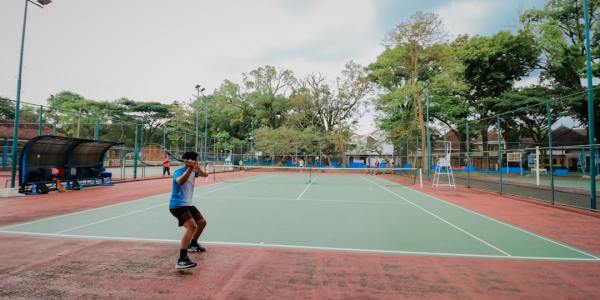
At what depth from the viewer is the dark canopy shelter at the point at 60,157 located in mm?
12125

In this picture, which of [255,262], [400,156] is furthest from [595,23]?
[255,262]

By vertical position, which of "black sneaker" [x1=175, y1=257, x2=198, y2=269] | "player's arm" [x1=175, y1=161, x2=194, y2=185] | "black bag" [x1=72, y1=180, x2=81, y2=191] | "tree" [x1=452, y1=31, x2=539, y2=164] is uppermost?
"tree" [x1=452, y1=31, x2=539, y2=164]

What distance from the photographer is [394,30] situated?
2842 cm

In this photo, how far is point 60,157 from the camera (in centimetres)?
1391

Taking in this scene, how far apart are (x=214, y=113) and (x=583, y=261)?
5287 centimetres

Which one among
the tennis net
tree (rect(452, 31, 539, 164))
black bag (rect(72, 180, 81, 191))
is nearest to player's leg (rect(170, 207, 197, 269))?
black bag (rect(72, 180, 81, 191))

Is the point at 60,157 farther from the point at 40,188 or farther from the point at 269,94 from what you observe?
the point at 269,94

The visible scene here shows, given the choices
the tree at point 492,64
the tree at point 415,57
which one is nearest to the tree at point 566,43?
the tree at point 492,64

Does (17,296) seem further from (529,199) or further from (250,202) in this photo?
(529,199)

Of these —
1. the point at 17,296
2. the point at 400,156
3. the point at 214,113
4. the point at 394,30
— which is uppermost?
the point at 394,30

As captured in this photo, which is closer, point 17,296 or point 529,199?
point 17,296

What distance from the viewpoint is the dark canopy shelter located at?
39.8 feet

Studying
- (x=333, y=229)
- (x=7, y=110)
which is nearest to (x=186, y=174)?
(x=333, y=229)

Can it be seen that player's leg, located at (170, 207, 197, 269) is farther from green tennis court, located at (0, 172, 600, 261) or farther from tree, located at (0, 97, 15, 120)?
tree, located at (0, 97, 15, 120)
